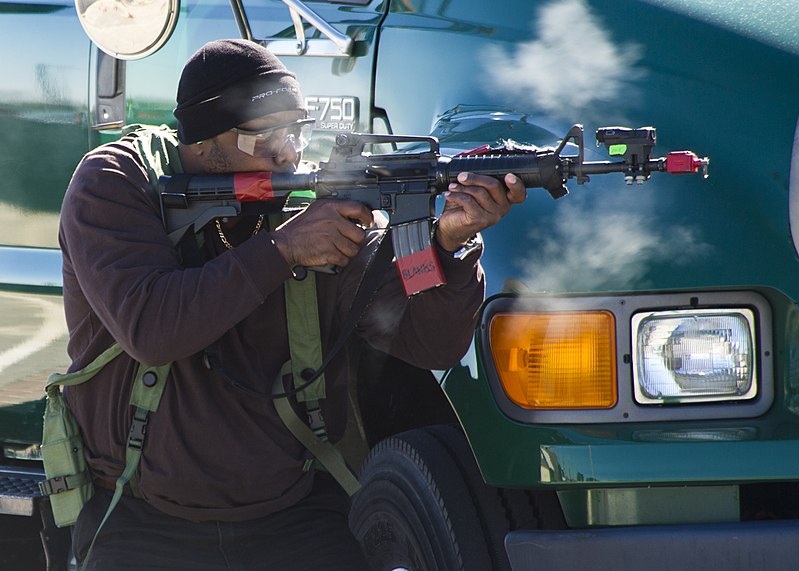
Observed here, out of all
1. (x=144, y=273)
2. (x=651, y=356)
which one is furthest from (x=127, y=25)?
(x=651, y=356)

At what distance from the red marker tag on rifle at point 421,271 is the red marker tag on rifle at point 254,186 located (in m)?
0.35

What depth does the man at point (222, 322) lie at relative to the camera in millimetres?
2598

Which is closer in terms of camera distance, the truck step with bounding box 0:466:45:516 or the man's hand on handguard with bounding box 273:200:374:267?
the man's hand on handguard with bounding box 273:200:374:267

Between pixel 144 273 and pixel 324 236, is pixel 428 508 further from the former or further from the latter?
pixel 144 273

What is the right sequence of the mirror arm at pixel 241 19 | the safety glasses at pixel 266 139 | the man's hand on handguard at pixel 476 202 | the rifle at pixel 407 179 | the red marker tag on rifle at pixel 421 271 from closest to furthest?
the rifle at pixel 407 179, the man's hand on handguard at pixel 476 202, the red marker tag on rifle at pixel 421 271, the safety glasses at pixel 266 139, the mirror arm at pixel 241 19

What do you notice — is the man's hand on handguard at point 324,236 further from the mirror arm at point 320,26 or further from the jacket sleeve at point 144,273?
the mirror arm at point 320,26

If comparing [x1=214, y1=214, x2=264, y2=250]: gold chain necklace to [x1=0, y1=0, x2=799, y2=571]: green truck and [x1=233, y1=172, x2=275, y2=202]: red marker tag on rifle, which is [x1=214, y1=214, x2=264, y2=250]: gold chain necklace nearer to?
[x1=233, y1=172, x2=275, y2=202]: red marker tag on rifle

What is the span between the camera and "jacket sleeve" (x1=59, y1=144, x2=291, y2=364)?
2576 millimetres

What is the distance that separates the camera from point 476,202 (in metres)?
2.54

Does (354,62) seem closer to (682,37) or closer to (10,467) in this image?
(682,37)

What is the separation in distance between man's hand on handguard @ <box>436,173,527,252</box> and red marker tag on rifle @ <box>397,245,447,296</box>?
66 mm

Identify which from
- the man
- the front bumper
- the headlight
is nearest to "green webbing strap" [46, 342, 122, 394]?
the man

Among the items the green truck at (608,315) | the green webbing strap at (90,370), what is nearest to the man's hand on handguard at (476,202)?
the green truck at (608,315)

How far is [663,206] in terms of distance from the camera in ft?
8.55
